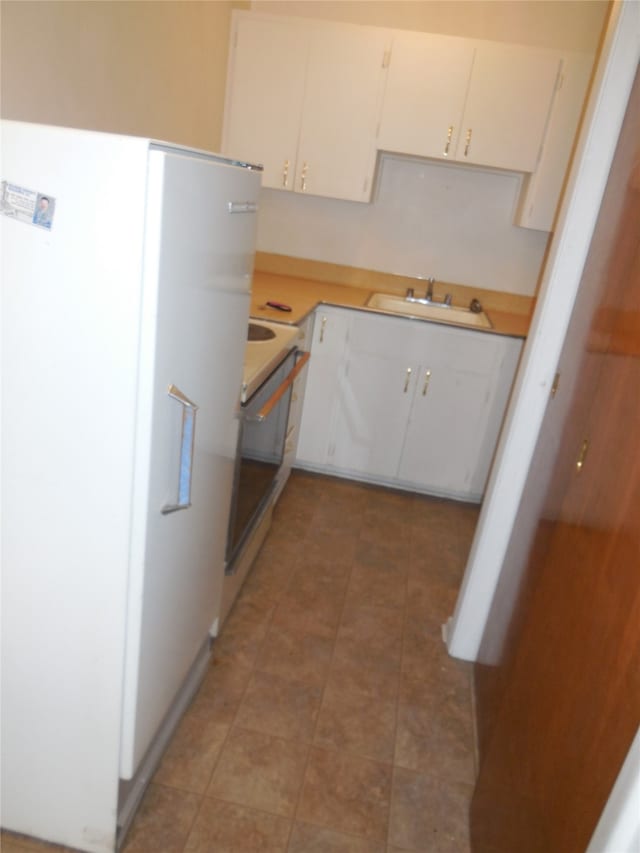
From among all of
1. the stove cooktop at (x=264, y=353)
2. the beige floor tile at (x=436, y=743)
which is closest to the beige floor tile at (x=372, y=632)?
the beige floor tile at (x=436, y=743)

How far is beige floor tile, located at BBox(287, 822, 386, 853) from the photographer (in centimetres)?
149

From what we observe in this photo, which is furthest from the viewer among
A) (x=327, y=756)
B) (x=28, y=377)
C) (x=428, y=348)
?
(x=428, y=348)

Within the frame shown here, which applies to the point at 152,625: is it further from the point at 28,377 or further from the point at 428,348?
the point at 428,348

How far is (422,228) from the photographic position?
3.47 m

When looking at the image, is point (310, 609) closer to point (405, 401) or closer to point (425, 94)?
point (405, 401)

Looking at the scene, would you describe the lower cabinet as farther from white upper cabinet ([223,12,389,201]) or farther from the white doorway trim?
the white doorway trim

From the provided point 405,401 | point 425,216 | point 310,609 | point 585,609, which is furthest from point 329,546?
point 425,216

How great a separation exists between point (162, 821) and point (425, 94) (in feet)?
9.74

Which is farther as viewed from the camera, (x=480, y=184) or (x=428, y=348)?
(x=480, y=184)

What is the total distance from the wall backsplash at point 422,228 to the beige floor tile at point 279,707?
2365 mm

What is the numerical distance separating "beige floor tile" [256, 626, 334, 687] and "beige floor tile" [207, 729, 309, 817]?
26 cm

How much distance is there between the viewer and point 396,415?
3174 millimetres

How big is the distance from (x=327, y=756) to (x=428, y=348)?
1.87 metres

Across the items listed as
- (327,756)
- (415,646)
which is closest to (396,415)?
(415,646)
